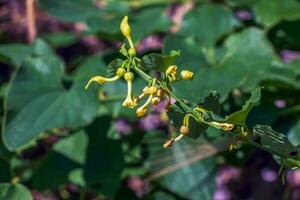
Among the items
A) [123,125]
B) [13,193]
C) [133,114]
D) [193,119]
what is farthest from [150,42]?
[193,119]

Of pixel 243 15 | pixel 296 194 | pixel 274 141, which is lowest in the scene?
pixel 296 194

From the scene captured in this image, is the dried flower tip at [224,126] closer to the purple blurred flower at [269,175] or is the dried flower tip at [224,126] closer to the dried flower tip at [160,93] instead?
the dried flower tip at [160,93]

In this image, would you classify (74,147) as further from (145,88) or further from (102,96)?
(145,88)

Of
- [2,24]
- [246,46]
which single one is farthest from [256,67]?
[2,24]

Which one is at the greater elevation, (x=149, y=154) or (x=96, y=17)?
(x=96, y=17)

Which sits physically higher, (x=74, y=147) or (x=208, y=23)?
(x=208, y=23)

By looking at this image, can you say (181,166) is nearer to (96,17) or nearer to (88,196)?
(88,196)
